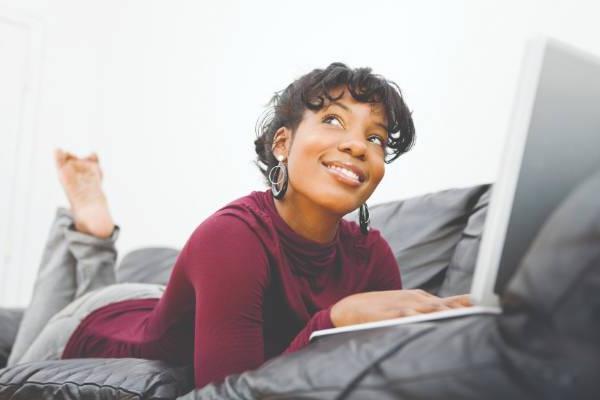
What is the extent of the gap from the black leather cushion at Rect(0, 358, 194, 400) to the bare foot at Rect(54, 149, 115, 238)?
83cm

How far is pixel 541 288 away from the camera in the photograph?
0.50m

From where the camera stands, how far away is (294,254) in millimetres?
1060

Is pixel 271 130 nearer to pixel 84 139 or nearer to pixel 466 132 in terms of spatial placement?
pixel 466 132

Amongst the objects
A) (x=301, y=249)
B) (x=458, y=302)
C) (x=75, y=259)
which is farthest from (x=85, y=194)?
(x=458, y=302)

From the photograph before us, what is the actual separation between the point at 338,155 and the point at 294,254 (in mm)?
175

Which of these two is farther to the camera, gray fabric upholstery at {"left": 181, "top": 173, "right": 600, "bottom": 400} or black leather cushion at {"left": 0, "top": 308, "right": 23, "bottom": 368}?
black leather cushion at {"left": 0, "top": 308, "right": 23, "bottom": 368}

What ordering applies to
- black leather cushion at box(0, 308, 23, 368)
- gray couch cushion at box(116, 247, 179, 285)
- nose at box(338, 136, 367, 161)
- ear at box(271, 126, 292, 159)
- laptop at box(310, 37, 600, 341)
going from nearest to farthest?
laptop at box(310, 37, 600, 341)
nose at box(338, 136, 367, 161)
ear at box(271, 126, 292, 159)
black leather cushion at box(0, 308, 23, 368)
gray couch cushion at box(116, 247, 179, 285)

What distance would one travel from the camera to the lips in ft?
3.38

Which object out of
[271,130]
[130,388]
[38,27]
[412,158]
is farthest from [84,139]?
[130,388]

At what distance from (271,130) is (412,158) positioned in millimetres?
876

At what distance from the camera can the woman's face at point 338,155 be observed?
1.03 meters

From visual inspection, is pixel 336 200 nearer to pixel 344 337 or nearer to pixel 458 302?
pixel 458 302

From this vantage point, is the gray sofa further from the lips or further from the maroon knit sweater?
the lips

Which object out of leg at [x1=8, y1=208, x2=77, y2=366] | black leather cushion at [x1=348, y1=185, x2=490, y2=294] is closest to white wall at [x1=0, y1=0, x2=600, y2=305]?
black leather cushion at [x1=348, y1=185, x2=490, y2=294]
